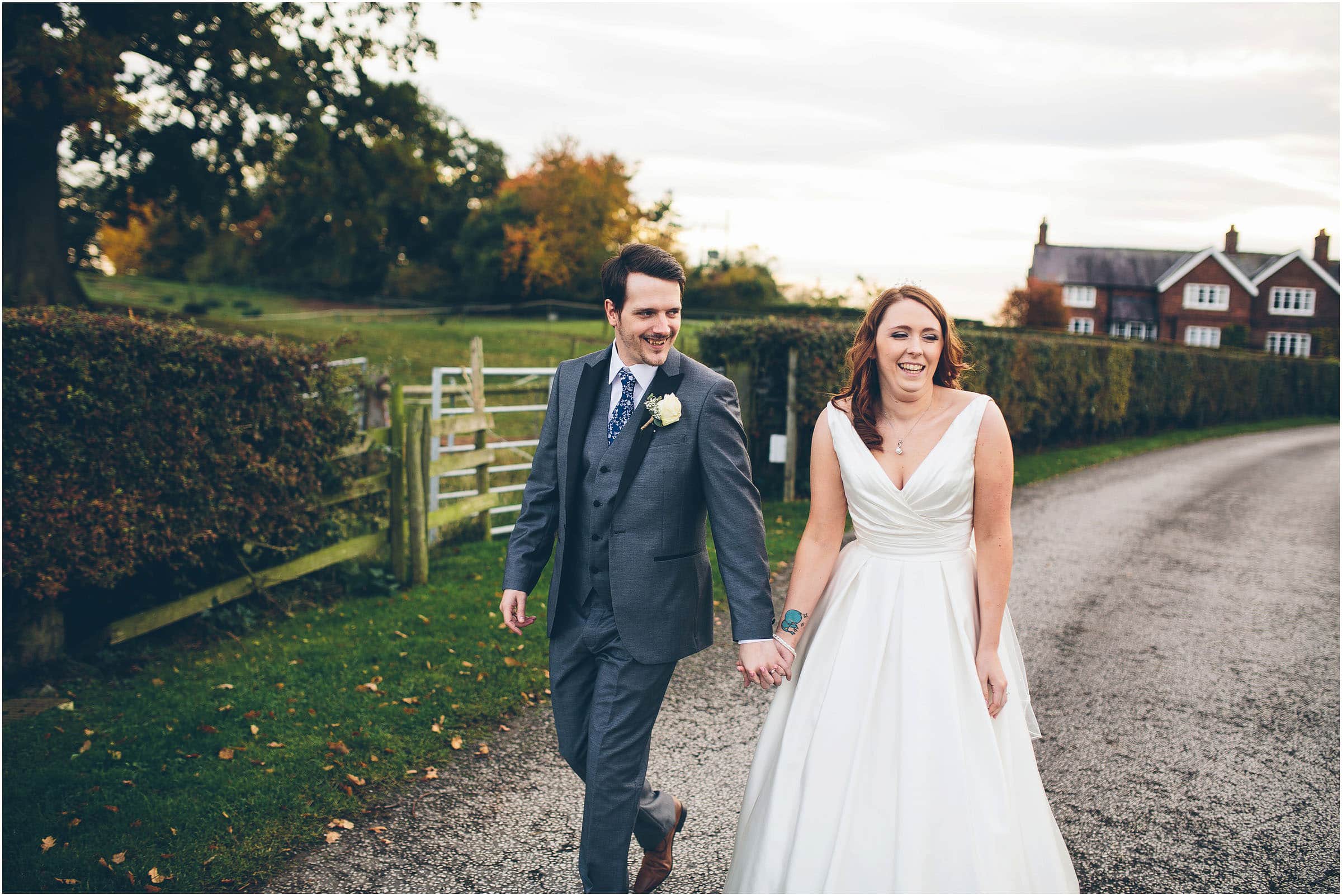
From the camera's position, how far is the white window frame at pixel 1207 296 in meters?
54.9

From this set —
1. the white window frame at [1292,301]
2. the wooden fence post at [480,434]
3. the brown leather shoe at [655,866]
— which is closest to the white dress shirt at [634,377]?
the brown leather shoe at [655,866]

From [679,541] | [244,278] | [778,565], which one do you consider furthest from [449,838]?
[244,278]

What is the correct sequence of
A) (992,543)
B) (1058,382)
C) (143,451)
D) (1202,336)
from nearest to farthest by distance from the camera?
(992,543)
(143,451)
(1058,382)
(1202,336)

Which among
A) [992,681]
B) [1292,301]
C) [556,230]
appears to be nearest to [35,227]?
[992,681]

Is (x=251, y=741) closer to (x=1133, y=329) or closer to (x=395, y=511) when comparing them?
(x=395, y=511)

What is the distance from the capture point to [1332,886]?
3699 mm

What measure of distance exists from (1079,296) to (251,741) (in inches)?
2482

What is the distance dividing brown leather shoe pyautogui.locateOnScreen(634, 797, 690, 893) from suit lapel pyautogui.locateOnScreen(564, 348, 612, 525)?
4.47 ft

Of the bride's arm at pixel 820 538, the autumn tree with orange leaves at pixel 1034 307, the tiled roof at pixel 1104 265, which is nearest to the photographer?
the bride's arm at pixel 820 538

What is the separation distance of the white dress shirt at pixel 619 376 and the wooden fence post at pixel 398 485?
4610 mm

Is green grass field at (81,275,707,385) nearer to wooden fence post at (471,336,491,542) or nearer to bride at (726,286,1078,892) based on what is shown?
wooden fence post at (471,336,491,542)

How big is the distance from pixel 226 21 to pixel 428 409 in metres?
14.2

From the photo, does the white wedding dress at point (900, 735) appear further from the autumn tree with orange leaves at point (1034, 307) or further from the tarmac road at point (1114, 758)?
the autumn tree with orange leaves at point (1034, 307)

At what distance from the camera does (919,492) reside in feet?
10.2
